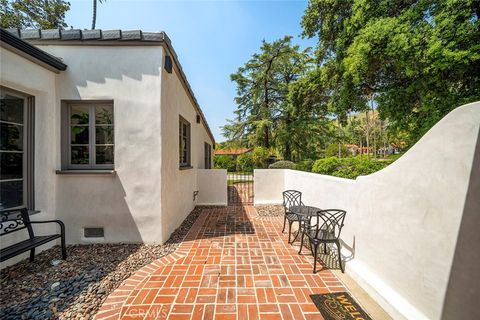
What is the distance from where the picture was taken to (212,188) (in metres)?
8.17

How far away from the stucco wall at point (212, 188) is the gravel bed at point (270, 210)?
1.52m

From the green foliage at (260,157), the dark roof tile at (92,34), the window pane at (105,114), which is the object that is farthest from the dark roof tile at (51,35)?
the green foliage at (260,157)

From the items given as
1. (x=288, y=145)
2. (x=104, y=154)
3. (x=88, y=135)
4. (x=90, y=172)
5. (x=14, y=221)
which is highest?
(x=288, y=145)

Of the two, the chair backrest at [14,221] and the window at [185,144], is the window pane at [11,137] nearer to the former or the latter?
the chair backrest at [14,221]

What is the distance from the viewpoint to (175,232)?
499 centimetres

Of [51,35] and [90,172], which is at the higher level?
[51,35]

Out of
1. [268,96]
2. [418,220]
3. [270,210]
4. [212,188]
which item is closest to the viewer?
[418,220]

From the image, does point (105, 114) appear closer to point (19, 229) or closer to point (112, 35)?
point (112, 35)

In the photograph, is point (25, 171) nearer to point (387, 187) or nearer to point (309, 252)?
point (309, 252)

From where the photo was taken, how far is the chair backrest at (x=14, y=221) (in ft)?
10.2

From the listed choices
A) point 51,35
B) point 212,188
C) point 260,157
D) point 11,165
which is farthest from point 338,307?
point 260,157

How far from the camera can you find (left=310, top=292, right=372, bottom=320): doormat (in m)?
2.34

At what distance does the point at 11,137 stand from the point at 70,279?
9.03 feet

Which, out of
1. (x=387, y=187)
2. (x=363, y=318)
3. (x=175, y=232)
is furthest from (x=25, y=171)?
(x=387, y=187)
